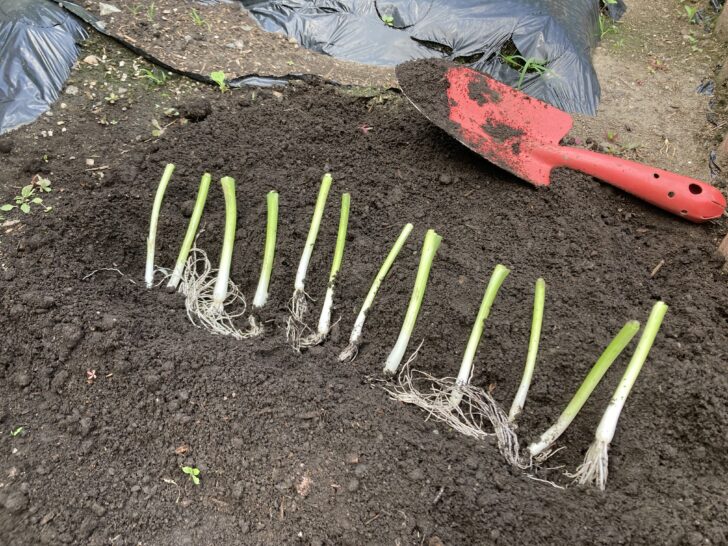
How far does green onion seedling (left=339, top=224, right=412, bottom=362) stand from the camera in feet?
6.23

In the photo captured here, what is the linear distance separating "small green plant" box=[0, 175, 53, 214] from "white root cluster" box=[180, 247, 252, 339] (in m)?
0.68

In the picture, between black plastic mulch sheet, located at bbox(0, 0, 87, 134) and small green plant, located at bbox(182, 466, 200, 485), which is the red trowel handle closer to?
small green plant, located at bbox(182, 466, 200, 485)

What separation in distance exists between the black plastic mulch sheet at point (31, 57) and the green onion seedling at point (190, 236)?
1120 mm

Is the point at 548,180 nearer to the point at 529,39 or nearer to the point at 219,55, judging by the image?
the point at 529,39

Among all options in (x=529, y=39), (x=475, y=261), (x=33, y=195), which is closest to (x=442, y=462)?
(x=475, y=261)

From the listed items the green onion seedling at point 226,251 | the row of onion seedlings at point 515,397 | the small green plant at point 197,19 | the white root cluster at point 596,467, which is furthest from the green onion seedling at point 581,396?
the small green plant at point 197,19

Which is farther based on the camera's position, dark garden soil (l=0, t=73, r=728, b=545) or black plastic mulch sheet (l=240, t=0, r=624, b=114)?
black plastic mulch sheet (l=240, t=0, r=624, b=114)

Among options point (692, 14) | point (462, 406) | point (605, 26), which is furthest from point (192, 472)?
point (692, 14)

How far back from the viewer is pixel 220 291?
2.04 m

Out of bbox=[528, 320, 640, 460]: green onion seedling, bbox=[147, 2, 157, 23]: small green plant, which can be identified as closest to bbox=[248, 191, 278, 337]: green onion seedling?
bbox=[528, 320, 640, 460]: green onion seedling

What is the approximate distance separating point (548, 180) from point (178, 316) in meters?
1.67

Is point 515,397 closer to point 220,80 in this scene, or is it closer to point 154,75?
point 220,80

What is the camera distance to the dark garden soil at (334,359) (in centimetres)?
150

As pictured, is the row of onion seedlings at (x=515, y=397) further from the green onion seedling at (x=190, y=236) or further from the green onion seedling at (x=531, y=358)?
the green onion seedling at (x=190, y=236)
